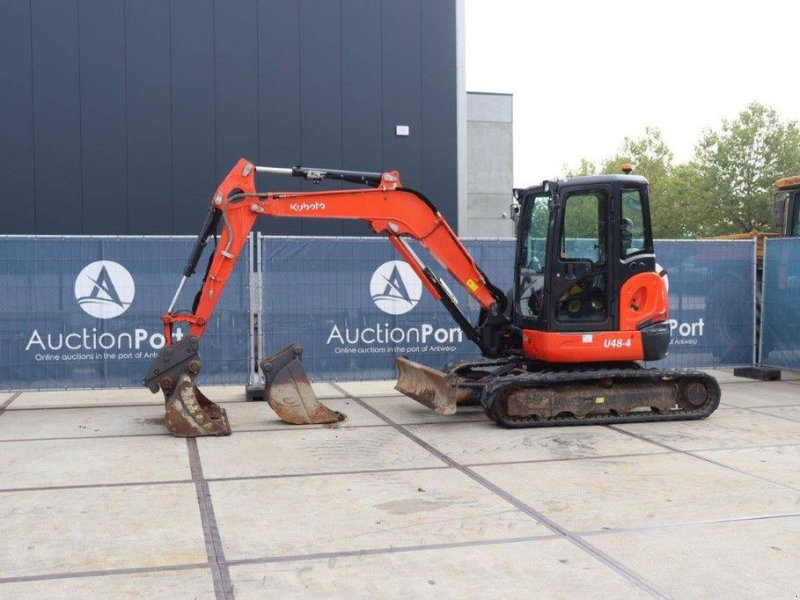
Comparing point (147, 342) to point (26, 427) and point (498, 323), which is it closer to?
point (26, 427)

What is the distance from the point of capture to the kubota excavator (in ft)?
31.3

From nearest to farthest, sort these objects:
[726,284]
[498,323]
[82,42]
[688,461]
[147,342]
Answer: [688,461] < [498,323] < [147,342] < [726,284] < [82,42]

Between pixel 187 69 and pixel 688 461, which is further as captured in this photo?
pixel 187 69

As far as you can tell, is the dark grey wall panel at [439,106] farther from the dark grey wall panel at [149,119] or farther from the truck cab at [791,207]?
the truck cab at [791,207]

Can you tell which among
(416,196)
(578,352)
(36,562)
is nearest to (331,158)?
(416,196)

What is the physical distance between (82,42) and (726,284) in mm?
12064

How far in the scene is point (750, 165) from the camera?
40188 millimetres

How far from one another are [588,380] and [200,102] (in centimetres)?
1034

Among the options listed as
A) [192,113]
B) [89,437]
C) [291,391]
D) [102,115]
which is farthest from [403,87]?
[89,437]

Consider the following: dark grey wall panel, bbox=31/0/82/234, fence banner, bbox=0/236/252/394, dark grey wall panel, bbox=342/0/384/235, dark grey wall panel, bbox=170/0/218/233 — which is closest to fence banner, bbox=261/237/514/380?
fence banner, bbox=0/236/252/394

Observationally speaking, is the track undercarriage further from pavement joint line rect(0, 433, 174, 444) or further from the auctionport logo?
pavement joint line rect(0, 433, 174, 444)

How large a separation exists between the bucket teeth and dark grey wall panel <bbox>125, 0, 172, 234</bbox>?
26.3 feet

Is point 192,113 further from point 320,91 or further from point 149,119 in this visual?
point 320,91

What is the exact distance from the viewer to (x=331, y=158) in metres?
17.5
